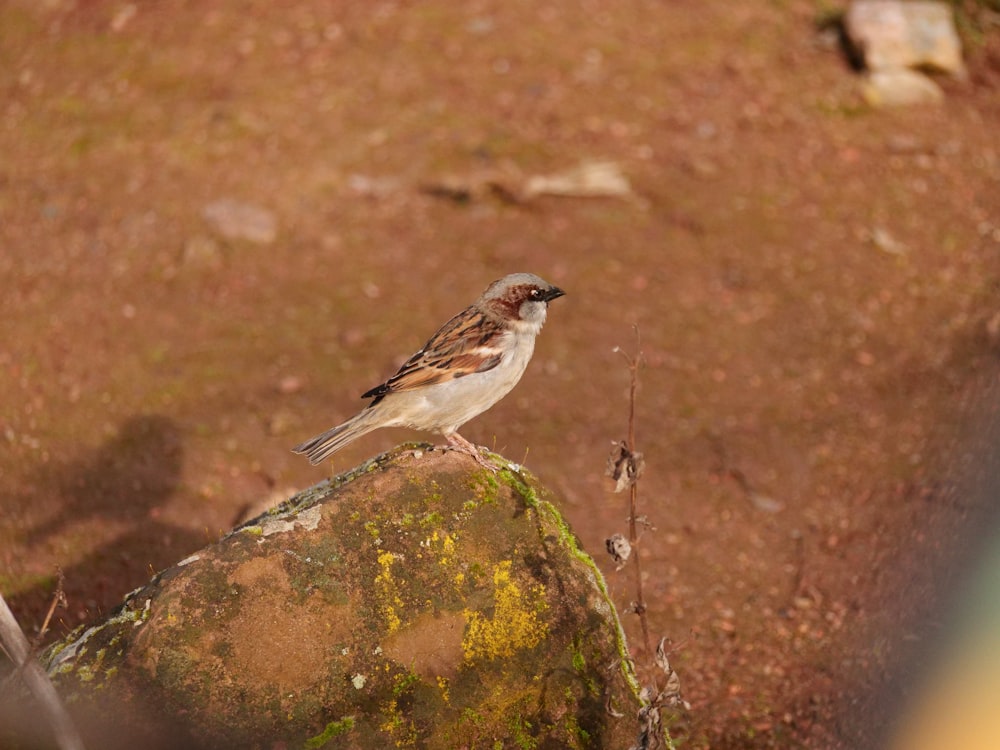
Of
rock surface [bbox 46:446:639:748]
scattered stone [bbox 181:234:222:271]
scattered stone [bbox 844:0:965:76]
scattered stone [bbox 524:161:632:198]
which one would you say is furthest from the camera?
scattered stone [bbox 844:0:965:76]

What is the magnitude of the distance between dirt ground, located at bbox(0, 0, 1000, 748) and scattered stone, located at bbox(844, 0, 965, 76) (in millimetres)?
398

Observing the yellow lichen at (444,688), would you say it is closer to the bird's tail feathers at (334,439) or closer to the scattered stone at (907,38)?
the bird's tail feathers at (334,439)

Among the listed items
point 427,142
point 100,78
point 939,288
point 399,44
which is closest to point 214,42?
point 100,78

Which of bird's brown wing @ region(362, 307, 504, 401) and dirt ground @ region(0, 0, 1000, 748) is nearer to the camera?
bird's brown wing @ region(362, 307, 504, 401)

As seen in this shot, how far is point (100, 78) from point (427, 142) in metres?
4.34

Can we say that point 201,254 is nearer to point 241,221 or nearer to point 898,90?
point 241,221

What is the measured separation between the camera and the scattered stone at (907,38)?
13609 mm

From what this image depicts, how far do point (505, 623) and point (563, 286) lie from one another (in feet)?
21.6

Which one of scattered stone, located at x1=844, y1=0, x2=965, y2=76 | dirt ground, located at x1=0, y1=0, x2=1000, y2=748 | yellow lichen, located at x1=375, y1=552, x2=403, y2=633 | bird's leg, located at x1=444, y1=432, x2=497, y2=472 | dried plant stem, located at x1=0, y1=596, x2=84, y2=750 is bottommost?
dirt ground, located at x1=0, y1=0, x2=1000, y2=748

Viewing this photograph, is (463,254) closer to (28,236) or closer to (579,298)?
(579,298)

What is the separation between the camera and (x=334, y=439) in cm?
585

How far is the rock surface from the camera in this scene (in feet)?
14.5

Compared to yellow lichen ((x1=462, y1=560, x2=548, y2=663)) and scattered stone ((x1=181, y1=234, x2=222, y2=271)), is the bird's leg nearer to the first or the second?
yellow lichen ((x1=462, y1=560, x2=548, y2=663))

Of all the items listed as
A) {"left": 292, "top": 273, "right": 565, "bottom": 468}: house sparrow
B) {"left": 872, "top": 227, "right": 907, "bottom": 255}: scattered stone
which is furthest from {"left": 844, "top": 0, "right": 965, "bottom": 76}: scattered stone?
{"left": 292, "top": 273, "right": 565, "bottom": 468}: house sparrow
